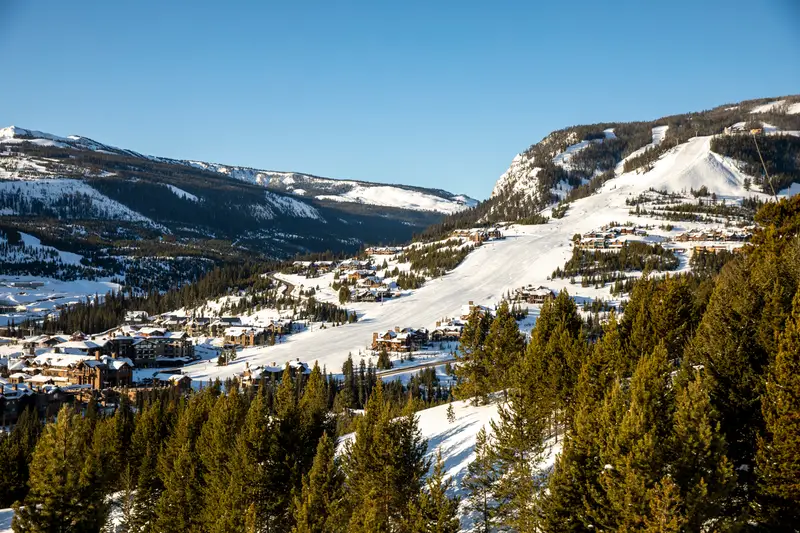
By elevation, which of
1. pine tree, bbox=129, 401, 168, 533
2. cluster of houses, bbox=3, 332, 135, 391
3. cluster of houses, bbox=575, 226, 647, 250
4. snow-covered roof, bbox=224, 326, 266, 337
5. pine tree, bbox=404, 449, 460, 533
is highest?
cluster of houses, bbox=575, 226, 647, 250

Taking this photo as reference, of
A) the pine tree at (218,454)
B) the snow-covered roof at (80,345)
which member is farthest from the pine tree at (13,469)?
the snow-covered roof at (80,345)

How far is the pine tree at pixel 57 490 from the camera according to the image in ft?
96.2

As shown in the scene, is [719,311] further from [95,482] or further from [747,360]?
[95,482]

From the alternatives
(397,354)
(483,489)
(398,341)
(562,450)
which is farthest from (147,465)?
(398,341)

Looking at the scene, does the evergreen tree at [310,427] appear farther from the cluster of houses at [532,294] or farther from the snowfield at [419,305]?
the cluster of houses at [532,294]

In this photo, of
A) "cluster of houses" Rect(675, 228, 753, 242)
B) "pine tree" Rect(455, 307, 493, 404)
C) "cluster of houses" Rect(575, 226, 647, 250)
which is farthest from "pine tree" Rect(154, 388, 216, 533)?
"cluster of houses" Rect(675, 228, 753, 242)

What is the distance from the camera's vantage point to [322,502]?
31.4 m

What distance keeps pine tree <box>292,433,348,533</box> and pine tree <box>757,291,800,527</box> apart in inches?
Answer: 749

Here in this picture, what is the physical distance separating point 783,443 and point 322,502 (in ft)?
69.5

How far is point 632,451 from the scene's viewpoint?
23000mm

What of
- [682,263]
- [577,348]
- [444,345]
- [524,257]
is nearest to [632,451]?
[577,348]

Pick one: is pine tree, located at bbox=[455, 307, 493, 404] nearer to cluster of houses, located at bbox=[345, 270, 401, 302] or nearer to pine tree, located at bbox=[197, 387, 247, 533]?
pine tree, located at bbox=[197, 387, 247, 533]

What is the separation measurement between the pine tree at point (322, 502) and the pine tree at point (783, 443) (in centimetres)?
1903

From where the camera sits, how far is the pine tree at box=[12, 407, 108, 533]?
1155 inches
